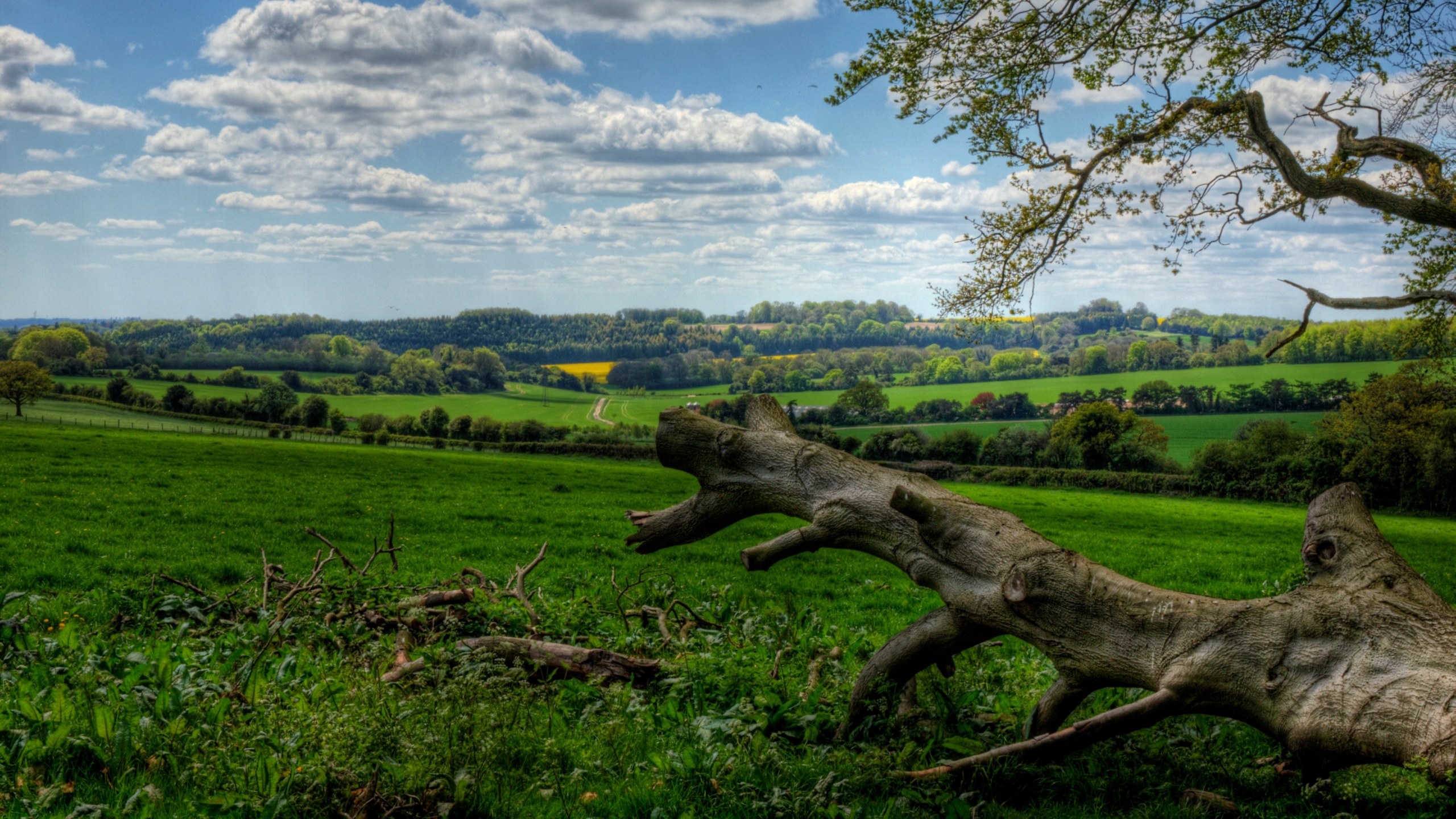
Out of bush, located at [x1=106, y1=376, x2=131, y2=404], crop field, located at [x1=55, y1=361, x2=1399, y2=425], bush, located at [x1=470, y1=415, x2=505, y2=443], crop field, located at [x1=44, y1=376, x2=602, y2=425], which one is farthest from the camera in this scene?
crop field, located at [x1=44, y1=376, x2=602, y2=425]

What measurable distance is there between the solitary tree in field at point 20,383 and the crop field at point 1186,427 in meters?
53.3

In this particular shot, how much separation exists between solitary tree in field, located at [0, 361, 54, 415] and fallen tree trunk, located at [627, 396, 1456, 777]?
62.4 m

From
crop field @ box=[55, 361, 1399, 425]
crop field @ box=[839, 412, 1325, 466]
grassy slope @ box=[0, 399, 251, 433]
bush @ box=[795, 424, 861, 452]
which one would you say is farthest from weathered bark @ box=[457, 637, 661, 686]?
crop field @ box=[55, 361, 1399, 425]

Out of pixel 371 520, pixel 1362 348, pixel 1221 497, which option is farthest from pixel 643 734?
pixel 1362 348

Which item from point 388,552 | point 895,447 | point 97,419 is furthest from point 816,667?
point 97,419

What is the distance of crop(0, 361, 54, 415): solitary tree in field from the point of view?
4844cm

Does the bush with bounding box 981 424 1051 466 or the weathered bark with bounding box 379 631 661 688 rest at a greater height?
the weathered bark with bounding box 379 631 661 688

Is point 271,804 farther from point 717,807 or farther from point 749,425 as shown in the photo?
point 749,425

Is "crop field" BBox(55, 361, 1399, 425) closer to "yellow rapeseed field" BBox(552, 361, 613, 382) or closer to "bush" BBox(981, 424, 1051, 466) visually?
"yellow rapeseed field" BBox(552, 361, 613, 382)

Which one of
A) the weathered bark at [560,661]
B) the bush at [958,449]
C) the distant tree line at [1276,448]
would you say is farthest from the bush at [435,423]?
the weathered bark at [560,661]

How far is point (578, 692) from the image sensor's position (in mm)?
5113

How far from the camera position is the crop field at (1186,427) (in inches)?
1861

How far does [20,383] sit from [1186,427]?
77.0 m

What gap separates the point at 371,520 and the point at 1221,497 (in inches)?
1568
